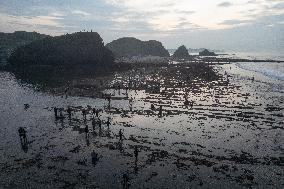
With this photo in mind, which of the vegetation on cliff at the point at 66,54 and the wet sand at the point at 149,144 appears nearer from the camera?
the wet sand at the point at 149,144

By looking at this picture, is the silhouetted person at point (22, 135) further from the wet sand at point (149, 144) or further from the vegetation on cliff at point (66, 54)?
the vegetation on cliff at point (66, 54)

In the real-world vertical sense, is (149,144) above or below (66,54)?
below

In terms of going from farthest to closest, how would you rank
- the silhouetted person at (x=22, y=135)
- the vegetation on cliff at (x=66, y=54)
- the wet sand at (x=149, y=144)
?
the vegetation on cliff at (x=66, y=54) → the silhouetted person at (x=22, y=135) → the wet sand at (x=149, y=144)

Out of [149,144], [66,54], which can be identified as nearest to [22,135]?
[149,144]

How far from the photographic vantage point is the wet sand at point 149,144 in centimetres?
2370

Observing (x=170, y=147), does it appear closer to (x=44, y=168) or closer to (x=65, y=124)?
(x=44, y=168)

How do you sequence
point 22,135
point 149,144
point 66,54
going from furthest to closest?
point 66,54 < point 22,135 < point 149,144

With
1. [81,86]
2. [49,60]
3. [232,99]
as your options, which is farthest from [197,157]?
[49,60]

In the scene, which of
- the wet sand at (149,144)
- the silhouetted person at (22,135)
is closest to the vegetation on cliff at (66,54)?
the wet sand at (149,144)

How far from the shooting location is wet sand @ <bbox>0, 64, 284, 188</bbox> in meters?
23.7

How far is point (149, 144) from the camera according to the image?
30906 mm

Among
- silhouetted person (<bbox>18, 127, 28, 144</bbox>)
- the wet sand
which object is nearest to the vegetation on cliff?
the wet sand

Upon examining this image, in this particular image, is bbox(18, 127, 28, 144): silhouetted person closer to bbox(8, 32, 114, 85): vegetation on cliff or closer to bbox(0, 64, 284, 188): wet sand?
bbox(0, 64, 284, 188): wet sand

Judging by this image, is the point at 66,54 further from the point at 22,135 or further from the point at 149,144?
the point at 149,144
